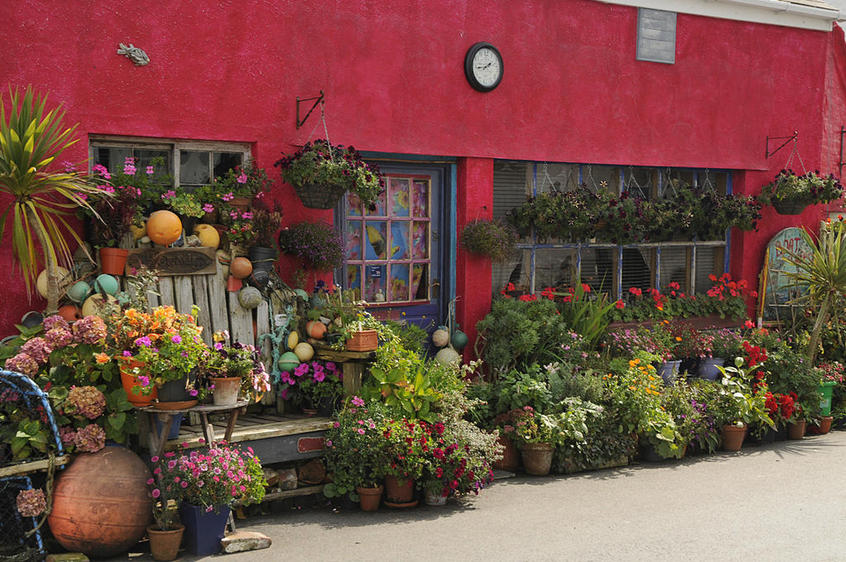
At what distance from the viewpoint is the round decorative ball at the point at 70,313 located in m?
6.56

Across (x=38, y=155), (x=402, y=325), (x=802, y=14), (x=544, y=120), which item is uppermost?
(x=802, y=14)

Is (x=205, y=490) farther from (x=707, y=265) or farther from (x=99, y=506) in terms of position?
(x=707, y=265)

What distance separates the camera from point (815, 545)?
628 cm

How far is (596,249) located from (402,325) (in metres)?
2.96

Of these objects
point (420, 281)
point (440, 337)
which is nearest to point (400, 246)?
point (420, 281)

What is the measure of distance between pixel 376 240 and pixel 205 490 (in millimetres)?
3712

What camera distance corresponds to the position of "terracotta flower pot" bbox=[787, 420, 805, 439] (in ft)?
32.1

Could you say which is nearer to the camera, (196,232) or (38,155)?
(38,155)

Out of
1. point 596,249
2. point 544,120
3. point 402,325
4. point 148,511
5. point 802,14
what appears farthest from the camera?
point 802,14

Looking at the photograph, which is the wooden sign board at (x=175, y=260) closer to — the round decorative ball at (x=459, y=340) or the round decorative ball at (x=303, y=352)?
the round decorative ball at (x=303, y=352)

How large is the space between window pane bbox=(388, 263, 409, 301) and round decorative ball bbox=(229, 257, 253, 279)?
2.05 metres

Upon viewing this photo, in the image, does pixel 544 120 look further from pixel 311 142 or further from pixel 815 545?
pixel 815 545

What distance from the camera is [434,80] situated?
8.81 metres

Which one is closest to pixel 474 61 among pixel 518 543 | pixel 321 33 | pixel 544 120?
pixel 544 120
